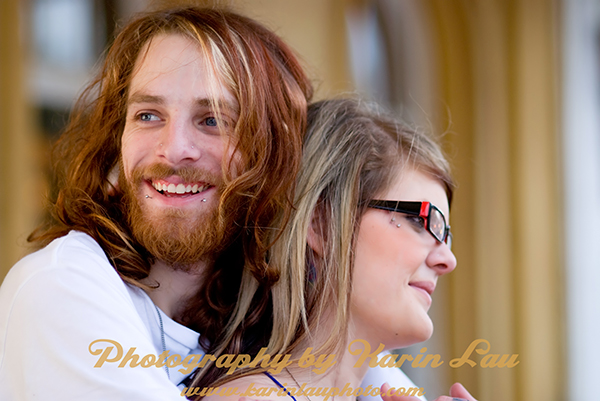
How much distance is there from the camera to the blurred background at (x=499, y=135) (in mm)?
4797

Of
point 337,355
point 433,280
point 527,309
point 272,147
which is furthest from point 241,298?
point 527,309

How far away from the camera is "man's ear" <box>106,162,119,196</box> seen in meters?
1.81

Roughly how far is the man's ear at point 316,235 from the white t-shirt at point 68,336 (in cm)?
53

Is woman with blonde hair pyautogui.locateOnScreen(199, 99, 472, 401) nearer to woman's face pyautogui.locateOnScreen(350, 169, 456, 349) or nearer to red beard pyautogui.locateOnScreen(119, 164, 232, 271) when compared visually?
woman's face pyautogui.locateOnScreen(350, 169, 456, 349)

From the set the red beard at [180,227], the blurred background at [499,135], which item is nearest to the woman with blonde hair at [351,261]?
the red beard at [180,227]

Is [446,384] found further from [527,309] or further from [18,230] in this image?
[18,230]

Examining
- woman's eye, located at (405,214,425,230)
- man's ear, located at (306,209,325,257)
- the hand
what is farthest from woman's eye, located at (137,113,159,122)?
the hand

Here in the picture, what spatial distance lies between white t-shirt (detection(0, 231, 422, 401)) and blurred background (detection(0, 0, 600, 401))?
10.3ft

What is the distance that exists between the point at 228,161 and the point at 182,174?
125mm

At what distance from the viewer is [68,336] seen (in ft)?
4.09

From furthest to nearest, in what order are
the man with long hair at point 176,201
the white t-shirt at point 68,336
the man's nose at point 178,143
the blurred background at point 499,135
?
the blurred background at point 499,135
the man's nose at point 178,143
the man with long hair at point 176,201
the white t-shirt at point 68,336

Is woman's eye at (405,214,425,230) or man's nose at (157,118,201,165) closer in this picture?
man's nose at (157,118,201,165)

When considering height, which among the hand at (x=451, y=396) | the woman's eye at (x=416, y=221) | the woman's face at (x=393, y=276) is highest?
the woman's eye at (x=416, y=221)

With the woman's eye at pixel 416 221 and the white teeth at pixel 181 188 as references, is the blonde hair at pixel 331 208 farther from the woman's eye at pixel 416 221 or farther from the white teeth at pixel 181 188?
the white teeth at pixel 181 188
